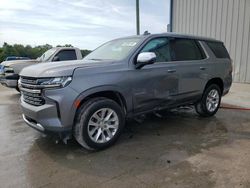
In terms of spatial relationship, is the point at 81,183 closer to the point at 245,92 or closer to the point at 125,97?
the point at 125,97

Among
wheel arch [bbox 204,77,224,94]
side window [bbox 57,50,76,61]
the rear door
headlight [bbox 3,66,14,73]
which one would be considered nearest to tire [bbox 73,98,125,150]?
the rear door

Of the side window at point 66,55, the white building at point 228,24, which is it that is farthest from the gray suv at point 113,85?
the white building at point 228,24

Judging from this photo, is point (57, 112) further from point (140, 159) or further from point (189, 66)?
point (189, 66)

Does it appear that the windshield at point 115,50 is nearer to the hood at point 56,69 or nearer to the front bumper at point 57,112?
the hood at point 56,69

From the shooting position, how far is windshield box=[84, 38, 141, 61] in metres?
4.61

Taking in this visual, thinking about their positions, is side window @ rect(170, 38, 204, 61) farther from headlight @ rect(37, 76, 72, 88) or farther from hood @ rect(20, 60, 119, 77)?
headlight @ rect(37, 76, 72, 88)

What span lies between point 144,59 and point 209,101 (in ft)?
8.75

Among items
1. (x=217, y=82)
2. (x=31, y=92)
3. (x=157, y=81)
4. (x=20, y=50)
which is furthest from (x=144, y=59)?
(x=20, y=50)

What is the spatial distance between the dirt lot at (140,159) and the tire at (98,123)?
0.57 feet

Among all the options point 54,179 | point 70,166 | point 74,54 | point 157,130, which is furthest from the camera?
point 74,54

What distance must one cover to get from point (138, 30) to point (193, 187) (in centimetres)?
992

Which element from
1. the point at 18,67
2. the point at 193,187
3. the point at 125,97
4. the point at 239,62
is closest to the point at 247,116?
the point at 125,97

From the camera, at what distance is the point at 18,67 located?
31.0ft

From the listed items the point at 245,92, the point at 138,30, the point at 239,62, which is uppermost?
the point at 138,30
